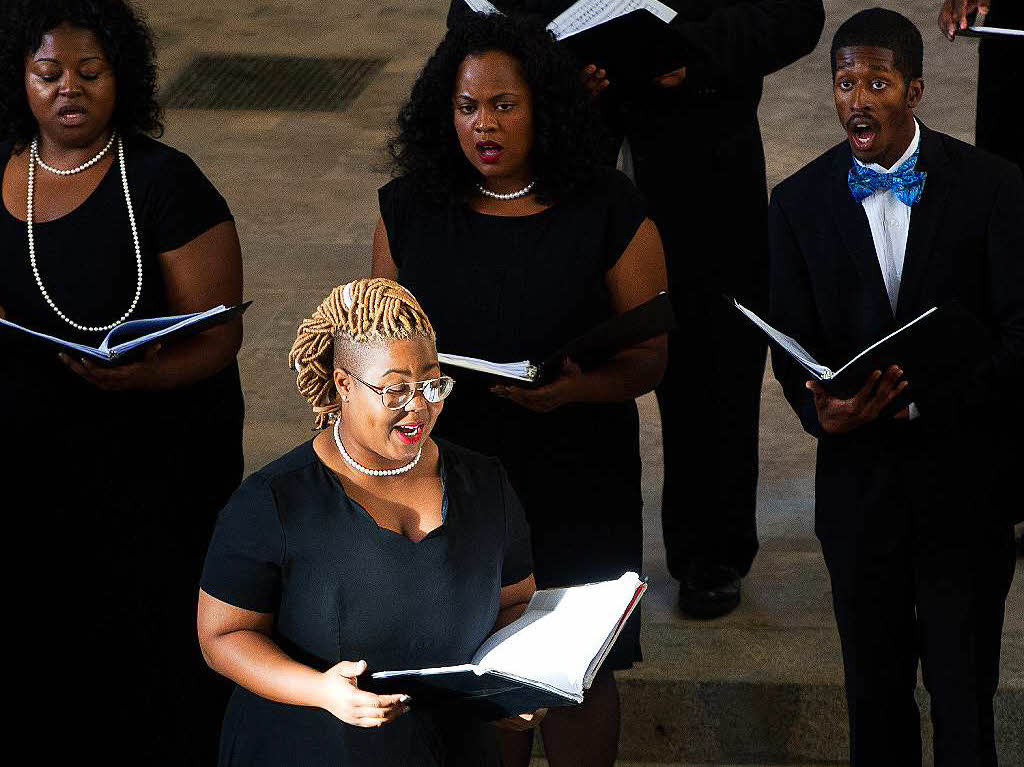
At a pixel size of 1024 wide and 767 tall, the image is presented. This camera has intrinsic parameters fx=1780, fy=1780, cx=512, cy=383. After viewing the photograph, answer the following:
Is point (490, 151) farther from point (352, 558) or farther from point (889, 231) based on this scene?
point (352, 558)

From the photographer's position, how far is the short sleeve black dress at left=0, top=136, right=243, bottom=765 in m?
3.78

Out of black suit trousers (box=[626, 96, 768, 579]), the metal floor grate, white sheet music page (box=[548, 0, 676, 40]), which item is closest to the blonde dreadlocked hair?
white sheet music page (box=[548, 0, 676, 40])

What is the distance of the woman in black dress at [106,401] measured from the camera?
377 centimetres

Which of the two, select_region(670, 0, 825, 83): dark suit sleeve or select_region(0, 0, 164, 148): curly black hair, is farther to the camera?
select_region(670, 0, 825, 83): dark suit sleeve

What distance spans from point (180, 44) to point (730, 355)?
629 cm

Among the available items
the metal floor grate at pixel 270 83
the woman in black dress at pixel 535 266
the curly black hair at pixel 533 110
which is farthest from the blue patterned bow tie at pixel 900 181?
the metal floor grate at pixel 270 83

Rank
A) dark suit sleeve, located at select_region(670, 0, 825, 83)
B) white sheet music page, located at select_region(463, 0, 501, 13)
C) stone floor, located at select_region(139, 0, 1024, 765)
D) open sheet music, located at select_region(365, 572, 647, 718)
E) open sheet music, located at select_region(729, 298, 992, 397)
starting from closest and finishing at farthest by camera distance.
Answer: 1. open sheet music, located at select_region(365, 572, 647, 718)
2. open sheet music, located at select_region(729, 298, 992, 397)
3. white sheet music page, located at select_region(463, 0, 501, 13)
4. dark suit sleeve, located at select_region(670, 0, 825, 83)
5. stone floor, located at select_region(139, 0, 1024, 765)

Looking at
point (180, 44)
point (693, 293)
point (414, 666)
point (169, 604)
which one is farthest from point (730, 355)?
point (180, 44)

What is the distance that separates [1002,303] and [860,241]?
0.30m

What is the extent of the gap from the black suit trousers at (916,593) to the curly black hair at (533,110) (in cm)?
84

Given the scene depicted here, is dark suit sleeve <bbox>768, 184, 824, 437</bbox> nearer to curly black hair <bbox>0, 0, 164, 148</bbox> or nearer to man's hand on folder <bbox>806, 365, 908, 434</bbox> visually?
man's hand on folder <bbox>806, 365, 908, 434</bbox>

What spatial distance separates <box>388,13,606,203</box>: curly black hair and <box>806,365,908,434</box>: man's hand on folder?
72 centimetres

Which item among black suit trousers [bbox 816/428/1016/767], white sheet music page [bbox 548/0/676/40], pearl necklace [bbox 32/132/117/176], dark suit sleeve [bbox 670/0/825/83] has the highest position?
white sheet music page [bbox 548/0/676/40]

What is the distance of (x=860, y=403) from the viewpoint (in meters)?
3.46
